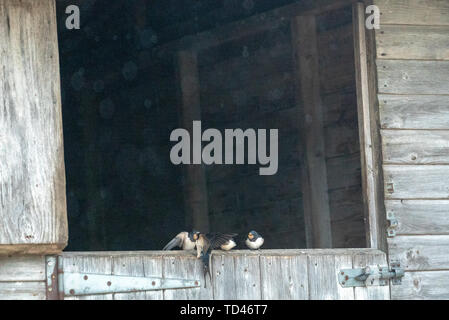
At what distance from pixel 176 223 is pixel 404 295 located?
3.61m

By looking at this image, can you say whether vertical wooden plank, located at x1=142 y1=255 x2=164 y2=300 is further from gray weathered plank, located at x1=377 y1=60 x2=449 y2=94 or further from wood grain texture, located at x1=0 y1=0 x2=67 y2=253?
gray weathered plank, located at x1=377 y1=60 x2=449 y2=94

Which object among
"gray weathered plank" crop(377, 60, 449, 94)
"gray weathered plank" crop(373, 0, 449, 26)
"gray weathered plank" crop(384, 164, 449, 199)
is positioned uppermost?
"gray weathered plank" crop(373, 0, 449, 26)

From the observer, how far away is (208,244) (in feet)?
15.7

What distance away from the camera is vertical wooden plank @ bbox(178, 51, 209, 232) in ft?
25.2

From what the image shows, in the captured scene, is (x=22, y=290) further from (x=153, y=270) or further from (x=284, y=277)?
(x=284, y=277)

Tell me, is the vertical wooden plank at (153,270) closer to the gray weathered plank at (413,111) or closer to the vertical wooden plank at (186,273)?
the vertical wooden plank at (186,273)

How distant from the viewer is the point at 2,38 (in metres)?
4.32

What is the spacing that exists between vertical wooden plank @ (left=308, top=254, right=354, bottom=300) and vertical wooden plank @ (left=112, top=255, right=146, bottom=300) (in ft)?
2.75

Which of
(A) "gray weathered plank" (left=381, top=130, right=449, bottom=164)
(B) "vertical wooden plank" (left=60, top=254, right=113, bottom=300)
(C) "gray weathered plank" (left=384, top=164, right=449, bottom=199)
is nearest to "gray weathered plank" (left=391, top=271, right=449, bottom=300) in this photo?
(C) "gray weathered plank" (left=384, top=164, right=449, bottom=199)

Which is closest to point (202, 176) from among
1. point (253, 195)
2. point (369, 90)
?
point (253, 195)

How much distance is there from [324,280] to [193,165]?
3.17m

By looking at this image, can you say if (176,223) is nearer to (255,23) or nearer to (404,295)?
(255,23)

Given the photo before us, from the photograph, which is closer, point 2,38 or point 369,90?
point 2,38

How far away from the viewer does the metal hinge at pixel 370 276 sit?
186 inches
